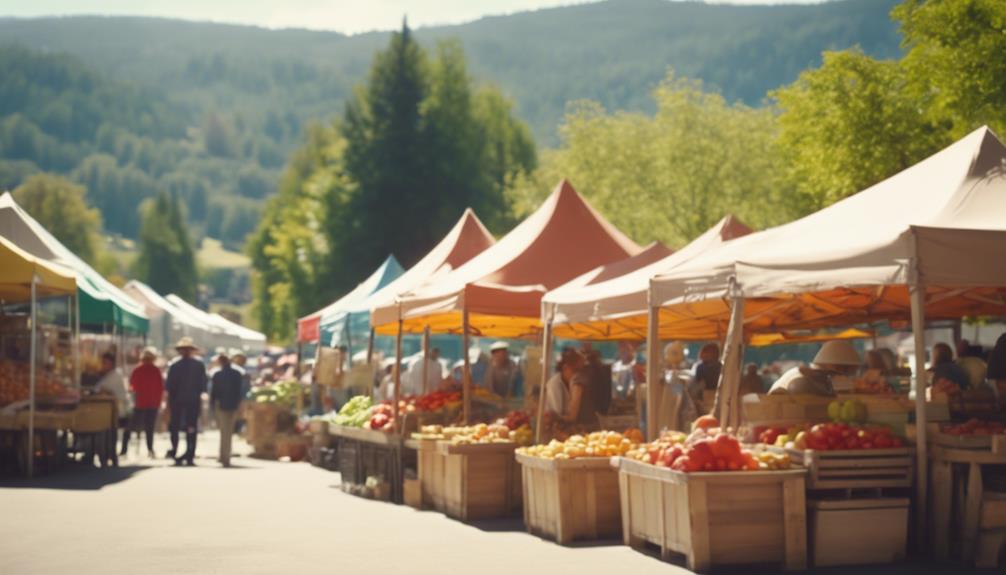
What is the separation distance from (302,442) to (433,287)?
40.3 ft

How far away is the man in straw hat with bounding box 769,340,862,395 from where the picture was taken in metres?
14.2

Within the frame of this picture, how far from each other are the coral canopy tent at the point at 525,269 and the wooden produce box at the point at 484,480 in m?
2.00

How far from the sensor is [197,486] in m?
22.2

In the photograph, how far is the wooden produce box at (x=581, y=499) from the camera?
14.1 m

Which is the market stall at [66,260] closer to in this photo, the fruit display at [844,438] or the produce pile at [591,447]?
the produce pile at [591,447]

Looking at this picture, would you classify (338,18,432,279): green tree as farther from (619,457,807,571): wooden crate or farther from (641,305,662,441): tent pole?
(619,457,807,571): wooden crate

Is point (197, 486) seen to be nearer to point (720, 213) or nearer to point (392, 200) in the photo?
point (720, 213)

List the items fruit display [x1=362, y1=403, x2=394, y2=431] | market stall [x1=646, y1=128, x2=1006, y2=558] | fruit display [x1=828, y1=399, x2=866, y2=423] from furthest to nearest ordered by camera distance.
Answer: fruit display [x1=362, y1=403, x2=394, y2=431]
fruit display [x1=828, y1=399, x2=866, y2=423]
market stall [x1=646, y1=128, x2=1006, y2=558]

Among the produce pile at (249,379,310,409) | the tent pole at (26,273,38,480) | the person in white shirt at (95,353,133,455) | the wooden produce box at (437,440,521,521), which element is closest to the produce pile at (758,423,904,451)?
the wooden produce box at (437,440,521,521)

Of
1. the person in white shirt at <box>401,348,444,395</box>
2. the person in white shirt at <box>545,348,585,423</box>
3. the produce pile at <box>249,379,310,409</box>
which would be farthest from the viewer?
the produce pile at <box>249,379,310,409</box>


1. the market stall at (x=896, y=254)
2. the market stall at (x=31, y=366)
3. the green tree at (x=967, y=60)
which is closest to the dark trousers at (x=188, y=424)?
the market stall at (x=31, y=366)

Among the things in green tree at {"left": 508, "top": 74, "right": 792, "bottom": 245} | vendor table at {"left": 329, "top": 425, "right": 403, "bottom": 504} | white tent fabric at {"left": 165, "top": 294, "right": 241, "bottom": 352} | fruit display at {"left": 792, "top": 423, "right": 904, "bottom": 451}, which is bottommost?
vendor table at {"left": 329, "top": 425, "right": 403, "bottom": 504}

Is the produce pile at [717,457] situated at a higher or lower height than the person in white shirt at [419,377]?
lower

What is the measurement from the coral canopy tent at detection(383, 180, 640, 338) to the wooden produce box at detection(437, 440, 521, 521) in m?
2.00
